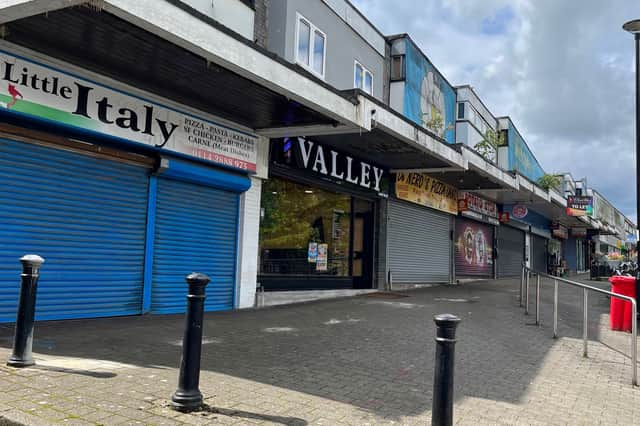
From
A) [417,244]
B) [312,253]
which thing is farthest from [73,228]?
[417,244]

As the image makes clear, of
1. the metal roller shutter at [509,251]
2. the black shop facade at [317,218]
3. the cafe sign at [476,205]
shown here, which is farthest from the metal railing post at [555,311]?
the metal roller shutter at [509,251]

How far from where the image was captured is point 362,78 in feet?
53.2

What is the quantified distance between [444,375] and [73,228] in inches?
255

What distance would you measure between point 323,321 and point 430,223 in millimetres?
10931

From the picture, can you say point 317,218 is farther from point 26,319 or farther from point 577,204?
point 577,204

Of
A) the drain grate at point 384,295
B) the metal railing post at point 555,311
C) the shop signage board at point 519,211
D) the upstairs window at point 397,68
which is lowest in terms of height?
the drain grate at point 384,295

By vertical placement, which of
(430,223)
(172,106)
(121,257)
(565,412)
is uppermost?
(172,106)

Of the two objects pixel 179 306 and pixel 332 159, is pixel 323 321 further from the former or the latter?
pixel 332 159

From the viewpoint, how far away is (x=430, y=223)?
19453mm

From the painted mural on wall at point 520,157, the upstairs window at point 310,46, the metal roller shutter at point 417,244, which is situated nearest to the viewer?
the upstairs window at point 310,46

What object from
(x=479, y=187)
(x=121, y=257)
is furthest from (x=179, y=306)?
(x=479, y=187)

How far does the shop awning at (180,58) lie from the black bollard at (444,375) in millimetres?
4841

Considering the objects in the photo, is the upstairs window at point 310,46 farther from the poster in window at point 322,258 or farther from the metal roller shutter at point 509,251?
the metal roller shutter at point 509,251

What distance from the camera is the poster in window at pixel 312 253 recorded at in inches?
532
